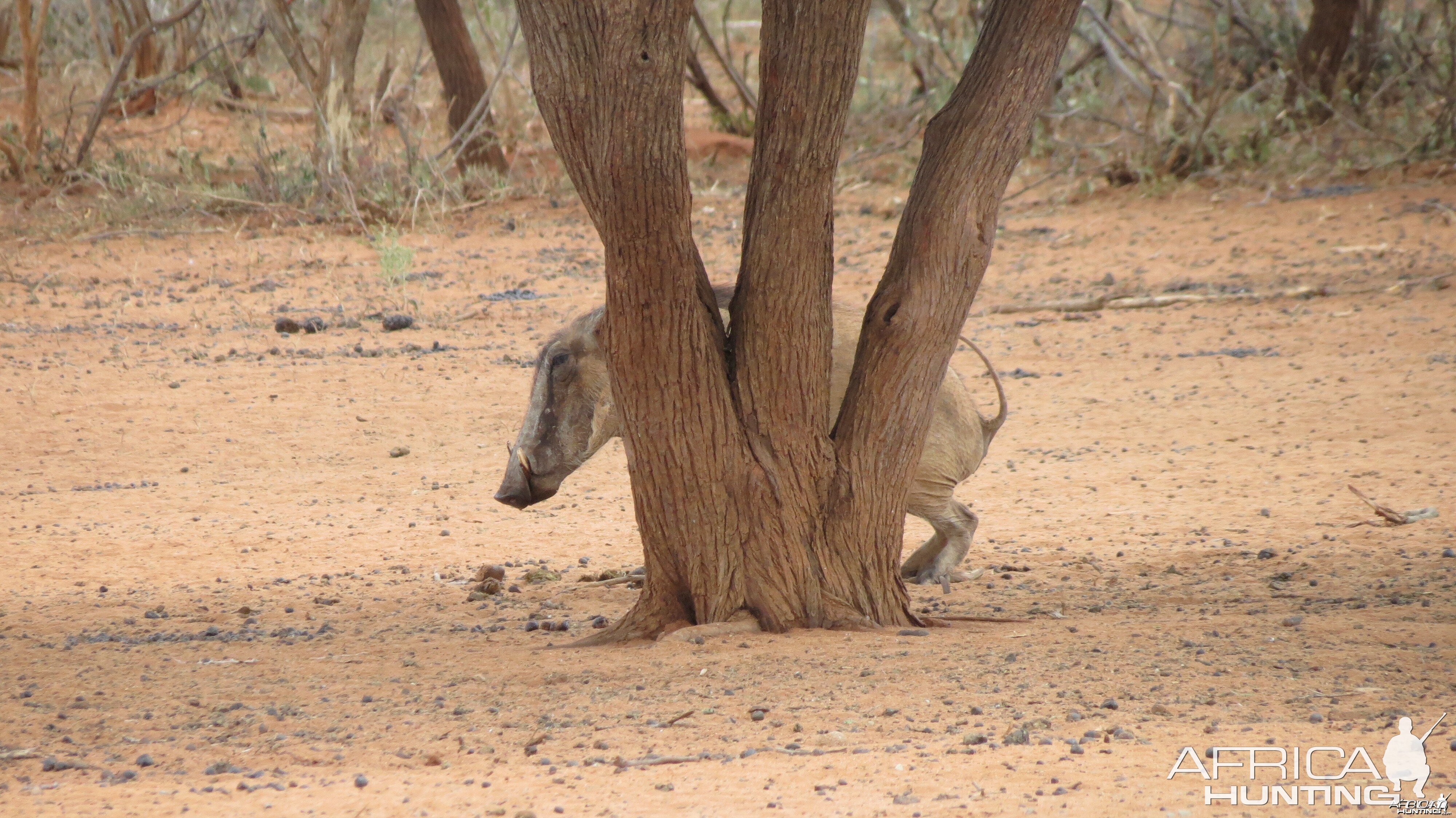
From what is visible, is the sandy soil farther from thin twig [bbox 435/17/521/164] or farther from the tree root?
thin twig [bbox 435/17/521/164]

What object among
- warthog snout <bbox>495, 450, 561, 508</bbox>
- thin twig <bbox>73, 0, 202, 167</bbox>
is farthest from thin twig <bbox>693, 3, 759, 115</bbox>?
warthog snout <bbox>495, 450, 561, 508</bbox>

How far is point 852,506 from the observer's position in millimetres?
3961

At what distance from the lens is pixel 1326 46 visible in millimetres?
12648

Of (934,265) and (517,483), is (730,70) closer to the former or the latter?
(517,483)

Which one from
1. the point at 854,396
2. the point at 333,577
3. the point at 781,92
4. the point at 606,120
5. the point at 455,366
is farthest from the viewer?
the point at 455,366

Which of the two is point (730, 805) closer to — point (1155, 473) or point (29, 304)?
point (1155, 473)

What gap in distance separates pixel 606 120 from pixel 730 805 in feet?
5.66

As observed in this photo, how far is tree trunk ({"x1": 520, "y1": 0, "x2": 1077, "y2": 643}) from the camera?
3436mm

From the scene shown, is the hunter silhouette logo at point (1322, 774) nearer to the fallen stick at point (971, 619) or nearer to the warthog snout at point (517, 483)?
the fallen stick at point (971, 619)

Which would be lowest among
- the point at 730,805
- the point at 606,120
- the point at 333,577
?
the point at 333,577

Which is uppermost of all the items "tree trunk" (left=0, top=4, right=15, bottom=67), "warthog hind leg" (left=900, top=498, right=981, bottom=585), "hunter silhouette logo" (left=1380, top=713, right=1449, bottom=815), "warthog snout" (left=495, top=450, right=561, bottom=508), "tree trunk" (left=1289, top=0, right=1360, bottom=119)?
"tree trunk" (left=1289, top=0, right=1360, bottom=119)

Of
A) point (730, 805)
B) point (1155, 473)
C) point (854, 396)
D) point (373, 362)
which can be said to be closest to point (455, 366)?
point (373, 362)

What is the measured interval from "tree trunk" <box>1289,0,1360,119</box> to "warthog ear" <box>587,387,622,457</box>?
32.6 ft

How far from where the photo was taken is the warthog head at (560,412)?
15.0 feet
